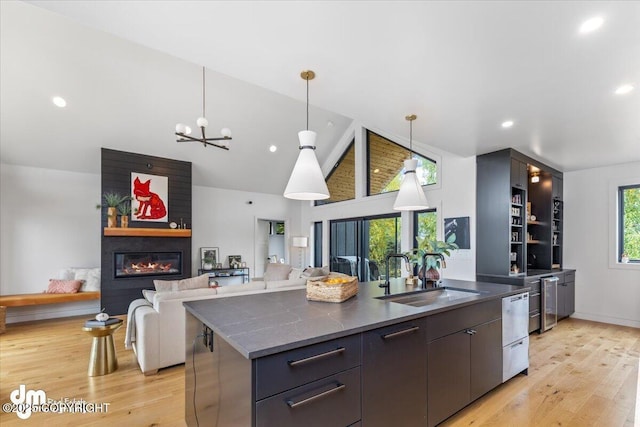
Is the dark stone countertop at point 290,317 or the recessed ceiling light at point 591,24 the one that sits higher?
the recessed ceiling light at point 591,24

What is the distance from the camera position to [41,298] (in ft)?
16.8

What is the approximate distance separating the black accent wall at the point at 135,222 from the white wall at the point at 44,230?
0.72m

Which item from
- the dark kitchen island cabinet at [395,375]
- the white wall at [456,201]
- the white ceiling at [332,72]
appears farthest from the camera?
the white wall at [456,201]

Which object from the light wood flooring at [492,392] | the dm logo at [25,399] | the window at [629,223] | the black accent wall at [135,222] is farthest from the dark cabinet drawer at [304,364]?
the window at [629,223]

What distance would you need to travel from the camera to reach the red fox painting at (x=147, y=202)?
237 inches

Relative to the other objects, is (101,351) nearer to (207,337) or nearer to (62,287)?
(207,337)

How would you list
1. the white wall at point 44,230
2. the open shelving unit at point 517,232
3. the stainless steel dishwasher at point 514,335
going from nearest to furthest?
the stainless steel dishwasher at point 514,335 < the open shelving unit at point 517,232 < the white wall at point 44,230

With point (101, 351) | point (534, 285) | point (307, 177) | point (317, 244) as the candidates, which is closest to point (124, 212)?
point (101, 351)

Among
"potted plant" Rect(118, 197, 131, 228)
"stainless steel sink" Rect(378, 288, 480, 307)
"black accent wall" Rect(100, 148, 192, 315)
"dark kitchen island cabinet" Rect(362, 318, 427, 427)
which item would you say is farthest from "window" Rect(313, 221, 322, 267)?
"dark kitchen island cabinet" Rect(362, 318, 427, 427)

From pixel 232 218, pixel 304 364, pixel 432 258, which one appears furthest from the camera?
pixel 232 218

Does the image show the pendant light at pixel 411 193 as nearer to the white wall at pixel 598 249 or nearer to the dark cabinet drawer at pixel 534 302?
the dark cabinet drawer at pixel 534 302

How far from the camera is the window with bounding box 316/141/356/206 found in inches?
295

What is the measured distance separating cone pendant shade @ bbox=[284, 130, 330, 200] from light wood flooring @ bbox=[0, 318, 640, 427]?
4.54 ft

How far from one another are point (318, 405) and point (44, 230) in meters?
6.60
